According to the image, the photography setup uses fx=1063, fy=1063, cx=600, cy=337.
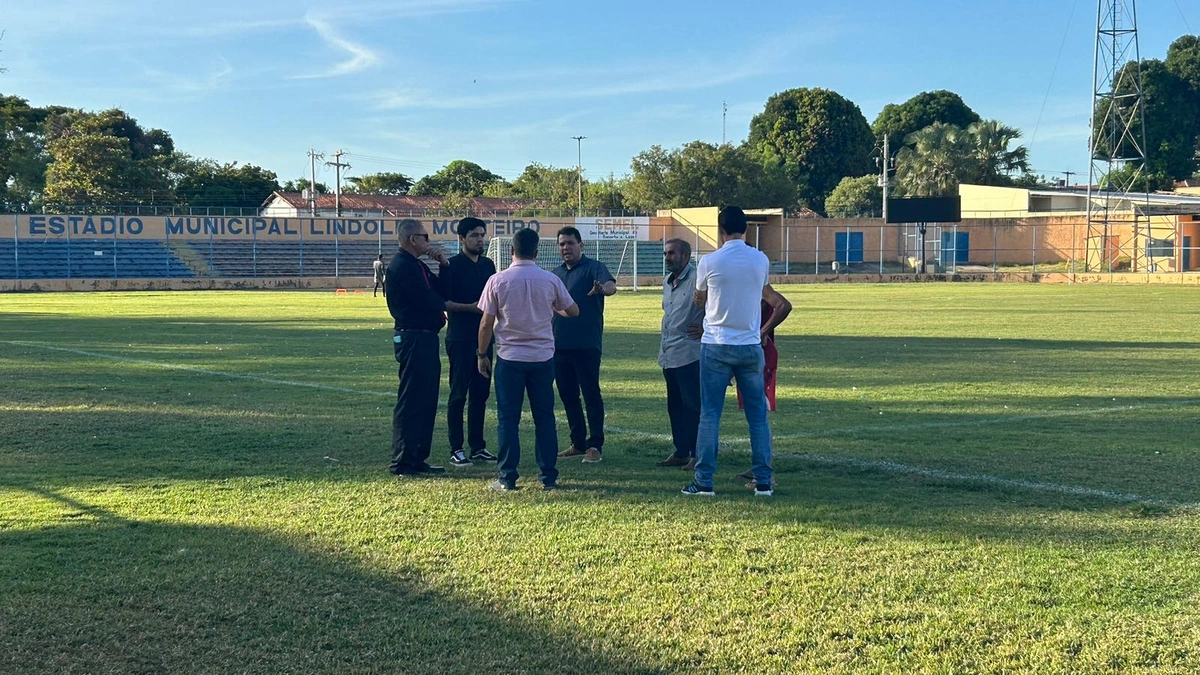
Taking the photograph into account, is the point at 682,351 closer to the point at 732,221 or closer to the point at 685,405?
the point at 685,405

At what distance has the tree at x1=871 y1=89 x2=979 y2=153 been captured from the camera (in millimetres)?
109250

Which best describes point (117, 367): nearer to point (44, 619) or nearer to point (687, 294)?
point (687, 294)

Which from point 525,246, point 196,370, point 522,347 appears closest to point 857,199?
point 196,370

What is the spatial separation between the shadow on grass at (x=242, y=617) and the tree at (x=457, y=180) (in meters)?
115

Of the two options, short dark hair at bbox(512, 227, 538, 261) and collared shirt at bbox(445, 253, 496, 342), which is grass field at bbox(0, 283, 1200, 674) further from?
short dark hair at bbox(512, 227, 538, 261)

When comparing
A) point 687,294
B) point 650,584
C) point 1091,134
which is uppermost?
point 1091,134

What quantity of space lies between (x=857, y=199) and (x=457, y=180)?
53.6m

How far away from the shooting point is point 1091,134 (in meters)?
48.5

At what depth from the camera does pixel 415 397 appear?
803cm

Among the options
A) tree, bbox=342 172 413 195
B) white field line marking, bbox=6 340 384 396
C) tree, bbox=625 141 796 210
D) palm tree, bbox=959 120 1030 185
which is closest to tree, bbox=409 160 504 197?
tree, bbox=342 172 413 195

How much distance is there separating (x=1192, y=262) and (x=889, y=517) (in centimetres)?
5722

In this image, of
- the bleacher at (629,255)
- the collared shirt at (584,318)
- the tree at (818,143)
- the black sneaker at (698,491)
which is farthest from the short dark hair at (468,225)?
the tree at (818,143)

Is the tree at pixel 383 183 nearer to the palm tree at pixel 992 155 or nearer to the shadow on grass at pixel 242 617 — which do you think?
the palm tree at pixel 992 155

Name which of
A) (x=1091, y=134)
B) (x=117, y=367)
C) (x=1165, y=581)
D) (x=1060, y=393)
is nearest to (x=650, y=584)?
(x=1165, y=581)
